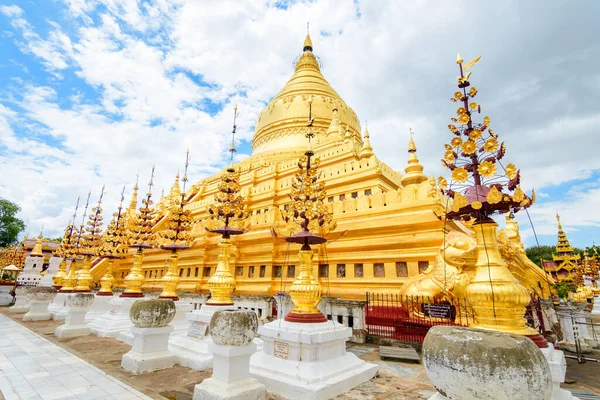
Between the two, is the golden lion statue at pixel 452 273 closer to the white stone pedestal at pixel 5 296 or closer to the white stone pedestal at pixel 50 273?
the white stone pedestal at pixel 5 296

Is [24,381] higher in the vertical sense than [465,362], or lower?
lower

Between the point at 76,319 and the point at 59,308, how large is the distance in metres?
6.89

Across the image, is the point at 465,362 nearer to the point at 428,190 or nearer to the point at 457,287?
the point at 457,287

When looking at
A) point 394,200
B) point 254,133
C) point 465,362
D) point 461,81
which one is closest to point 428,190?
point 394,200

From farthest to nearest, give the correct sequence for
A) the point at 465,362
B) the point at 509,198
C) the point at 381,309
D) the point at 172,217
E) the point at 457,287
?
the point at 172,217 < the point at 381,309 < the point at 457,287 < the point at 509,198 < the point at 465,362

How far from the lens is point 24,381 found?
544 centimetres

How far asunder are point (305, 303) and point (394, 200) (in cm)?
858

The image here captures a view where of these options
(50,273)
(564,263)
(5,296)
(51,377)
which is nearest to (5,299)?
(5,296)

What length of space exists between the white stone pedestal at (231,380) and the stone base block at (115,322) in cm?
740

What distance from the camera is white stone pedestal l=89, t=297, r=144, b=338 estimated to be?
33.7 ft

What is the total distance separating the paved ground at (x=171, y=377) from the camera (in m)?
5.09

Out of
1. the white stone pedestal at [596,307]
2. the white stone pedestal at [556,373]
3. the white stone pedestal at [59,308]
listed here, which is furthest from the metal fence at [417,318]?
the white stone pedestal at [596,307]

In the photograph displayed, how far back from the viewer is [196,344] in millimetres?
7172

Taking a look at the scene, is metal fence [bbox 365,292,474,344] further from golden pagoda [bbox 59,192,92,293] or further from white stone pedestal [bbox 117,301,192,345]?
golden pagoda [bbox 59,192,92,293]
